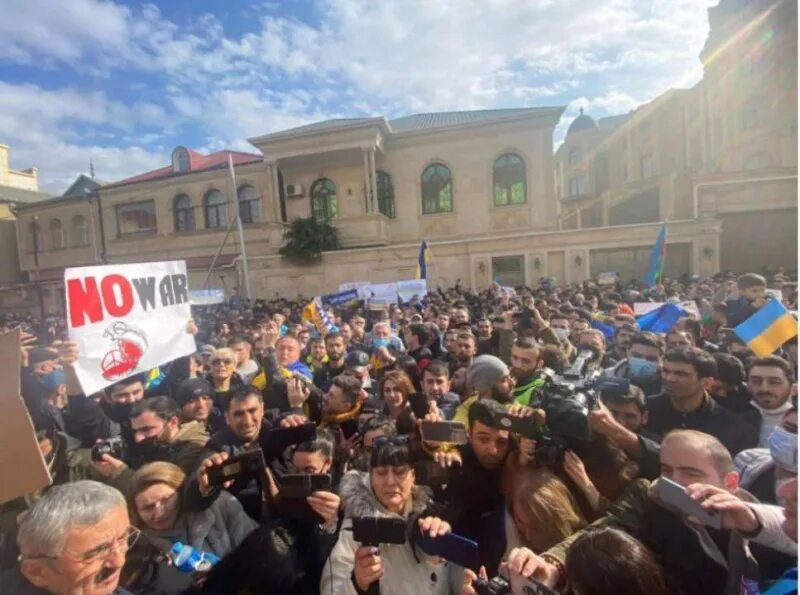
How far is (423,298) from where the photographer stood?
12.3 meters

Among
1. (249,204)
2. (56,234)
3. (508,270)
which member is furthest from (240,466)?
(56,234)

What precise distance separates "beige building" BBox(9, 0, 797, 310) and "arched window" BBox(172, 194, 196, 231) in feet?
0.27

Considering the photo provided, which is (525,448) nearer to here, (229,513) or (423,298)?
(229,513)

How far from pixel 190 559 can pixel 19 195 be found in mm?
43575

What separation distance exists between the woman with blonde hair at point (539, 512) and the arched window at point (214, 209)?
25.4 metres

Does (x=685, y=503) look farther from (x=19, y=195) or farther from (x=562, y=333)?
(x=19, y=195)

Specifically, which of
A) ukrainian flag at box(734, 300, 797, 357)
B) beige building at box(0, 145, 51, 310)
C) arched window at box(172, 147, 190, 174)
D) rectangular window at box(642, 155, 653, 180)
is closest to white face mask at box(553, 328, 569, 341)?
ukrainian flag at box(734, 300, 797, 357)

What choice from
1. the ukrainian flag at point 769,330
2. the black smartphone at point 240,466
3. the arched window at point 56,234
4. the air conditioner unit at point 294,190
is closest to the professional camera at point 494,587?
the black smartphone at point 240,466

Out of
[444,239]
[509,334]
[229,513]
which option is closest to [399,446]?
[229,513]

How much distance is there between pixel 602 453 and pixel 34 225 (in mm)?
36422

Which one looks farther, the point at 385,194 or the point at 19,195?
the point at 19,195

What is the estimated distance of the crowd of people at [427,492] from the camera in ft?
4.85

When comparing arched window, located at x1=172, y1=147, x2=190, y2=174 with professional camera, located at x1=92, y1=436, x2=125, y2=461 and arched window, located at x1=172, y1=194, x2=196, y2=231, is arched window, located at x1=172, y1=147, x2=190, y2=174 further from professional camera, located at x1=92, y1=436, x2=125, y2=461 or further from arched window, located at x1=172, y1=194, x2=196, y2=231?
professional camera, located at x1=92, y1=436, x2=125, y2=461

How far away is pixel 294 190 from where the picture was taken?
77.3 feet
